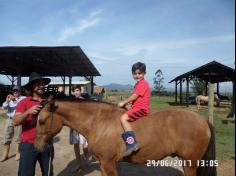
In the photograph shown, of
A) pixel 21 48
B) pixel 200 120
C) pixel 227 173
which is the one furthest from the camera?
pixel 21 48

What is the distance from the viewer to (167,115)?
405cm

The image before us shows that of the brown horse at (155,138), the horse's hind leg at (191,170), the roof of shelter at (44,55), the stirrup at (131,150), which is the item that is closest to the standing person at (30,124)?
the brown horse at (155,138)

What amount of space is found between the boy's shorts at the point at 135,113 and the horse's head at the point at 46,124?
3.54 ft

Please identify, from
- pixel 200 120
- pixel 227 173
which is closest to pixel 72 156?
pixel 227 173

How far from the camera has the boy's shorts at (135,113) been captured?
4000 millimetres

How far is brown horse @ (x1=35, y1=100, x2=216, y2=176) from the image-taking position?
3.89 meters

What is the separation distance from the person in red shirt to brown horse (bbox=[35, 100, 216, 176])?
0.10m

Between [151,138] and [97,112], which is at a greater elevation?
[97,112]

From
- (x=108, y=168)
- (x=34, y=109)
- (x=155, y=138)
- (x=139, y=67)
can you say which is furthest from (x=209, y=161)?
A: (x=34, y=109)

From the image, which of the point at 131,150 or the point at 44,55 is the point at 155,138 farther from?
the point at 44,55

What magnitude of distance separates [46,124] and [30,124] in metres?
0.22

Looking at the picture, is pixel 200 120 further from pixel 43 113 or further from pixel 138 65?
pixel 43 113

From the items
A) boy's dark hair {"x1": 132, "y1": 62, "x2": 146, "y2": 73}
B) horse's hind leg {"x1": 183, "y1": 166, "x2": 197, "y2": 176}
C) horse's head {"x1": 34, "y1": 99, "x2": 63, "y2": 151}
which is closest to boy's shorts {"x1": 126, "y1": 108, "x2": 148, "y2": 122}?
boy's dark hair {"x1": 132, "y1": 62, "x2": 146, "y2": 73}

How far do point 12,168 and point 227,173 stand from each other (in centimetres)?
456
